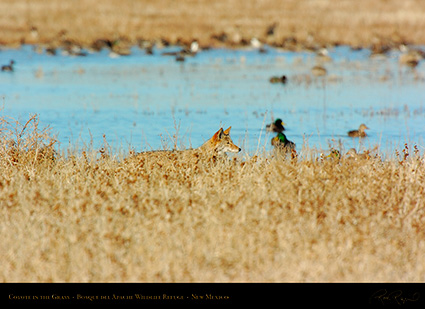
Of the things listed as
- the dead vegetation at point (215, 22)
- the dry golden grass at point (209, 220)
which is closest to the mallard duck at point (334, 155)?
the dry golden grass at point (209, 220)

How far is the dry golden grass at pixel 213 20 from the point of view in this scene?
40062 mm

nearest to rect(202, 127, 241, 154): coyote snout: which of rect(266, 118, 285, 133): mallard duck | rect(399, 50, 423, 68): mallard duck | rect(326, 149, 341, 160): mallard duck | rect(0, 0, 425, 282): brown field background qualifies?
rect(0, 0, 425, 282): brown field background

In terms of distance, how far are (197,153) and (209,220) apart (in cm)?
285

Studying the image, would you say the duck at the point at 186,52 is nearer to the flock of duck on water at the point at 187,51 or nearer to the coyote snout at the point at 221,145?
the flock of duck on water at the point at 187,51

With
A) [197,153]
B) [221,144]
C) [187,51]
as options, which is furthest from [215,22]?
[197,153]

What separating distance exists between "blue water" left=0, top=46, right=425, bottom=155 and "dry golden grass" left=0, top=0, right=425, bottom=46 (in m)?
7.92

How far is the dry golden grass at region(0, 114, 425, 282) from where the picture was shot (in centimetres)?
597

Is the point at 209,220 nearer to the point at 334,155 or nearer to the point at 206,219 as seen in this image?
the point at 206,219

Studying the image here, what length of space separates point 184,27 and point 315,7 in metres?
17.4

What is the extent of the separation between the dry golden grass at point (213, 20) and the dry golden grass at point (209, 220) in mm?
29654

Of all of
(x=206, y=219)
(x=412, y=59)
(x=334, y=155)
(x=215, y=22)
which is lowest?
(x=412, y=59)

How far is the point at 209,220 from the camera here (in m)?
7.00

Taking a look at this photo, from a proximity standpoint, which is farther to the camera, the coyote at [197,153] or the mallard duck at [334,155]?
the coyote at [197,153]
